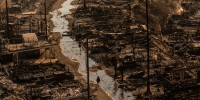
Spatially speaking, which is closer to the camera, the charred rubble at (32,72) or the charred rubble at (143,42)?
the charred rubble at (32,72)

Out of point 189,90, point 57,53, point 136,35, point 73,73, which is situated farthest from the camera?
point 136,35

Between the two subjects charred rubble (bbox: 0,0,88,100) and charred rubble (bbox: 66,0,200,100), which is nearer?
charred rubble (bbox: 0,0,88,100)

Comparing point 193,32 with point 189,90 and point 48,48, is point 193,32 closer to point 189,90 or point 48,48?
point 48,48

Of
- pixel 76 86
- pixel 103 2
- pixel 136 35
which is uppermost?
pixel 103 2

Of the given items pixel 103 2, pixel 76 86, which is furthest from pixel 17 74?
pixel 103 2

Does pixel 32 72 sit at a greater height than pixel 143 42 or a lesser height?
lesser

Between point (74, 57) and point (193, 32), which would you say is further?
point (193, 32)

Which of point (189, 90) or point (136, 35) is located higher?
point (136, 35)

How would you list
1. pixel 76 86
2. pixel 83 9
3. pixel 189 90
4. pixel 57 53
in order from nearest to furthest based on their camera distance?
pixel 189 90 → pixel 76 86 → pixel 57 53 → pixel 83 9

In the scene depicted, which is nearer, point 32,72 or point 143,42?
point 32,72

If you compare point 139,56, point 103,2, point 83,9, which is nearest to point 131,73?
point 139,56
